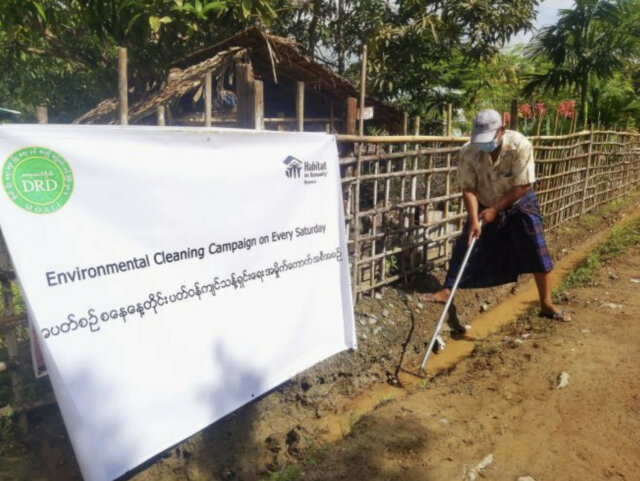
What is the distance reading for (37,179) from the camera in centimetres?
189

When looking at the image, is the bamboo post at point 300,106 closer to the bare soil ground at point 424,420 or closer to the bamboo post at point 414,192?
the bamboo post at point 414,192

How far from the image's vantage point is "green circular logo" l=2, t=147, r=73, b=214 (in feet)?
5.98

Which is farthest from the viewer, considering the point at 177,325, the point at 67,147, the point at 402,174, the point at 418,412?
the point at 402,174

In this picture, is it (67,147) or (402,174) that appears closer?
(67,147)

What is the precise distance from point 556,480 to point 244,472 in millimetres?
1611

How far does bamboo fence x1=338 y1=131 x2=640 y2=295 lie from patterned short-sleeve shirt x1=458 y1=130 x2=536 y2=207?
0.59m

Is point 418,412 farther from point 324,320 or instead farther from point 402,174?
point 402,174

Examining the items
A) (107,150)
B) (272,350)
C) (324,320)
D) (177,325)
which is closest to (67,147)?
(107,150)

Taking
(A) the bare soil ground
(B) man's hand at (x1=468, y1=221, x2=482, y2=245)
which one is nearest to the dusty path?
(A) the bare soil ground

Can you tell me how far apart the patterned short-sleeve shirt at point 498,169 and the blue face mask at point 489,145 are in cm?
12

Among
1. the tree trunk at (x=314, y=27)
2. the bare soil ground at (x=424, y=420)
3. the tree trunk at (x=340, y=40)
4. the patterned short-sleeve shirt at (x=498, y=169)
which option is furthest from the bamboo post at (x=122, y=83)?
the tree trunk at (x=340, y=40)

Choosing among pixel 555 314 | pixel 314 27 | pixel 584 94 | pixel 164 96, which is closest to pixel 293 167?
pixel 555 314

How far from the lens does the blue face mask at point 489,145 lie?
3.70m

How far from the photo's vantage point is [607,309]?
446 centimetres
